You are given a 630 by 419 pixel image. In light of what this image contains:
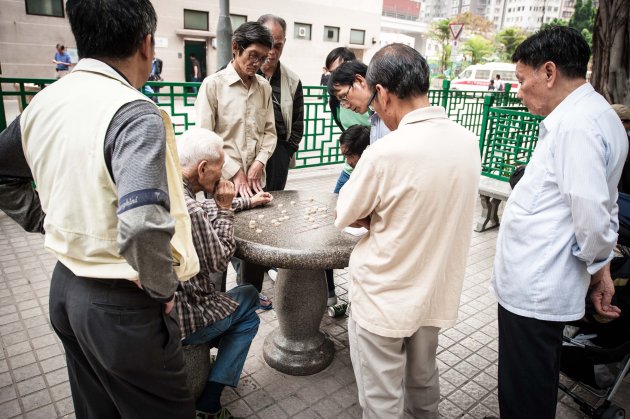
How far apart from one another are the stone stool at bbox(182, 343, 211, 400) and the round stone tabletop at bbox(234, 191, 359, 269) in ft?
1.62

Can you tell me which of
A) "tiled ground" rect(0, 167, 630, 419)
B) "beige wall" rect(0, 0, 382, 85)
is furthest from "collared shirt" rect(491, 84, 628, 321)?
"beige wall" rect(0, 0, 382, 85)

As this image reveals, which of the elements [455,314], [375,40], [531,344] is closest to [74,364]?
[455,314]

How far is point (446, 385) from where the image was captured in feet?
8.68

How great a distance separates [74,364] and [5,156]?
784 mm

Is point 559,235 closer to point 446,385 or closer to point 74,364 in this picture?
point 446,385

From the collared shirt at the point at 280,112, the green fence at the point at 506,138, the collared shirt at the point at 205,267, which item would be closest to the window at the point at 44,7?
the collared shirt at the point at 280,112

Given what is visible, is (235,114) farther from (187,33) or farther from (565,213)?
(187,33)

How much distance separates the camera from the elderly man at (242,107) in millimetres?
Answer: 2859

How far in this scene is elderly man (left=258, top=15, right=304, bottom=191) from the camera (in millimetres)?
3490

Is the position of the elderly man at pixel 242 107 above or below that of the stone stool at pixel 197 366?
above

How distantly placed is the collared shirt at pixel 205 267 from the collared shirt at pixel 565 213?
4.08ft

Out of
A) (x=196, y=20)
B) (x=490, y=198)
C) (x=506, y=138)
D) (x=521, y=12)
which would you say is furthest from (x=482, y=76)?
(x=521, y=12)

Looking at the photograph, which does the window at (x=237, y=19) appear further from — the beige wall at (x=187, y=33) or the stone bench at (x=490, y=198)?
the stone bench at (x=490, y=198)

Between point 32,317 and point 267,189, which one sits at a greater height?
point 267,189
